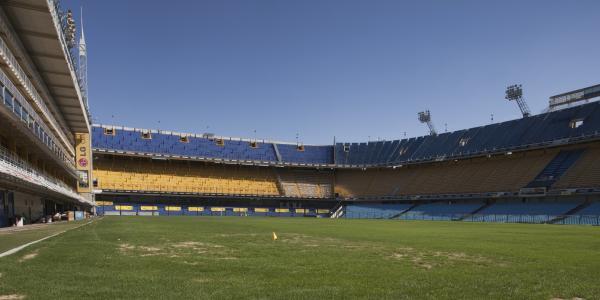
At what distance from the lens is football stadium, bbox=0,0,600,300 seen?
8.20 meters

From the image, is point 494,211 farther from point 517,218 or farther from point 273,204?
point 273,204

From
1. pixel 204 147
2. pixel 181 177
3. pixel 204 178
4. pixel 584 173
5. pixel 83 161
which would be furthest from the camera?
pixel 204 147

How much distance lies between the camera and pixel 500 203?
62.6 metres

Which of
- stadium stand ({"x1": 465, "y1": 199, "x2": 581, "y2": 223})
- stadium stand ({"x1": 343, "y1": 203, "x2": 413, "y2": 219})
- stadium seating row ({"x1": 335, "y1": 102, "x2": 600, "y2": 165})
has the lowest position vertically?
stadium stand ({"x1": 343, "y1": 203, "x2": 413, "y2": 219})

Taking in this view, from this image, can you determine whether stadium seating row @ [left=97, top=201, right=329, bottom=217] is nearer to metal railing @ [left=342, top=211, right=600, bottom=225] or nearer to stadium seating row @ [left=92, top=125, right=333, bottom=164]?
stadium seating row @ [left=92, top=125, right=333, bottom=164]

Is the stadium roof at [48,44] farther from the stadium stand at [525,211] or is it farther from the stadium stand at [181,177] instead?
the stadium stand at [525,211]

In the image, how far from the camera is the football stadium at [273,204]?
820 cm

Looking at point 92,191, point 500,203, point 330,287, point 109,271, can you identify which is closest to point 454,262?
point 330,287

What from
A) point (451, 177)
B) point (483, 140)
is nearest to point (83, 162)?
point (451, 177)

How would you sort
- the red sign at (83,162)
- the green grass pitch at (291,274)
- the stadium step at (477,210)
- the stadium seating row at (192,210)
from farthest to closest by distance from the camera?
the stadium seating row at (192,210)
the red sign at (83,162)
the stadium step at (477,210)
the green grass pitch at (291,274)

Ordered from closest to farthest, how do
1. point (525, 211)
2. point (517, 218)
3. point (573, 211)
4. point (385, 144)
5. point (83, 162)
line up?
point (573, 211)
point (517, 218)
point (525, 211)
point (83, 162)
point (385, 144)

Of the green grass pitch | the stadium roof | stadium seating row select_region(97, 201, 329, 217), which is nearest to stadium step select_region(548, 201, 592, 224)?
the green grass pitch

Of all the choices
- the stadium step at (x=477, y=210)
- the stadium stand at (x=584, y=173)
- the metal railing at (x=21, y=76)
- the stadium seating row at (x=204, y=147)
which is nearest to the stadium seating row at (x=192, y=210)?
the stadium seating row at (x=204, y=147)

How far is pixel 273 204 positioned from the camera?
283 feet
